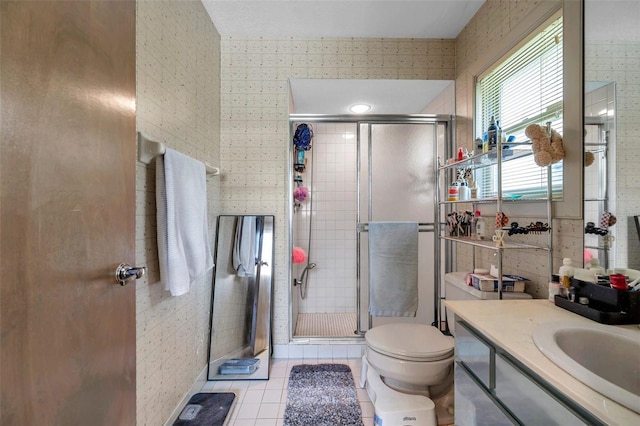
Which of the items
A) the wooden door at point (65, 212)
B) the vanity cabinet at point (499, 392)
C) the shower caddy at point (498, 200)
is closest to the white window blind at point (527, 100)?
the shower caddy at point (498, 200)

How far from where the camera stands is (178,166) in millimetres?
1226

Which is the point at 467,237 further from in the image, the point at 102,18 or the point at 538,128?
the point at 102,18

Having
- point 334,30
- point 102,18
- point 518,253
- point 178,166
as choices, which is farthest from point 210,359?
point 334,30

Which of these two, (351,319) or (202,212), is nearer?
(202,212)

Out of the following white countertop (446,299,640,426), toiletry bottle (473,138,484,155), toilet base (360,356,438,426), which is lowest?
toilet base (360,356,438,426)

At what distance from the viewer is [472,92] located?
6.09ft

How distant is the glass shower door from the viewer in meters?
2.11

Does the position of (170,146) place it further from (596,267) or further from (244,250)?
(596,267)

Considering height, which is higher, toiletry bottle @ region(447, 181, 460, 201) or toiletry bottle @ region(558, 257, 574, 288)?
toiletry bottle @ region(447, 181, 460, 201)

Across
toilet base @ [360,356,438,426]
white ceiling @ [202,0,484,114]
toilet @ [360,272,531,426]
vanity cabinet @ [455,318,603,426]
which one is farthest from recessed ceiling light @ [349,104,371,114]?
toilet base @ [360,356,438,426]

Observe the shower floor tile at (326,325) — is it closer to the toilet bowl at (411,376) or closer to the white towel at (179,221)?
the toilet bowl at (411,376)

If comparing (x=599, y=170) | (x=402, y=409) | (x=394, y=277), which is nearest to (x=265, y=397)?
(x=402, y=409)

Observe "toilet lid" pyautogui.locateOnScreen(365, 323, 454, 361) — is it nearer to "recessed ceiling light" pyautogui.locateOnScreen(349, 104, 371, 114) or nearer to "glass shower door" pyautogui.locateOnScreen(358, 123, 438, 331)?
"glass shower door" pyautogui.locateOnScreen(358, 123, 438, 331)

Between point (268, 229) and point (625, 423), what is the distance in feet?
6.13
